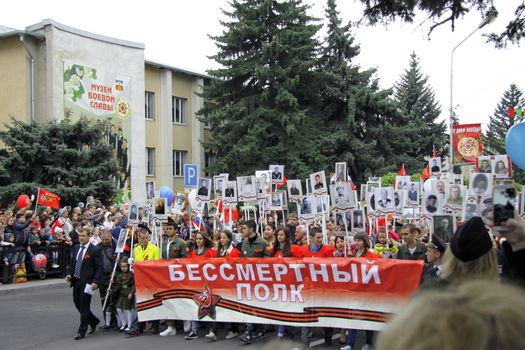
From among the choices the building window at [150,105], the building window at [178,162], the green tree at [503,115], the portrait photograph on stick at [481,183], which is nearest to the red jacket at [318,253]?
the portrait photograph on stick at [481,183]

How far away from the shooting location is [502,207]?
3.07 m

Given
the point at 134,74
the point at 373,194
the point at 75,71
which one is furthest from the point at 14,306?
the point at 134,74

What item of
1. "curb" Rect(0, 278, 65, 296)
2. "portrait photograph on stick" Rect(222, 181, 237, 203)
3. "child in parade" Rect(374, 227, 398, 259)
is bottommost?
"curb" Rect(0, 278, 65, 296)

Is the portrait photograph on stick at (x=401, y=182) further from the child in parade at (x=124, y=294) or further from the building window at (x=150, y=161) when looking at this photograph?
the building window at (x=150, y=161)

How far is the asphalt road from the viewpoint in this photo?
32.9 feet

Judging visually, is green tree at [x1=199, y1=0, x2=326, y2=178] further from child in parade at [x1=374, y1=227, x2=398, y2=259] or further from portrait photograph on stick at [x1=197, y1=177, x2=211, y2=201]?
child in parade at [x1=374, y1=227, x2=398, y2=259]

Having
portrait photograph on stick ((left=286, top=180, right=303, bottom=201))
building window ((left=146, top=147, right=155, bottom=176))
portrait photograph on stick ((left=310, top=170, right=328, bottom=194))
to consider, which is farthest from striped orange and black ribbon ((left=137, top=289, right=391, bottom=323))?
building window ((left=146, top=147, right=155, bottom=176))

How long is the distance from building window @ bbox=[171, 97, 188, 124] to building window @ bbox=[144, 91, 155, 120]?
188 cm

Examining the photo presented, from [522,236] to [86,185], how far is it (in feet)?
84.9

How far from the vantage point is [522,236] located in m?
3.08

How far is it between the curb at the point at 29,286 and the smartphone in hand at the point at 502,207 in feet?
52.5

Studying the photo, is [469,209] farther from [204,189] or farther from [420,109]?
[420,109]

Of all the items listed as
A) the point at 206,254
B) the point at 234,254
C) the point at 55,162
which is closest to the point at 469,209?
the point at 234,254

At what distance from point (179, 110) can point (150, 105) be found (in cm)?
271
